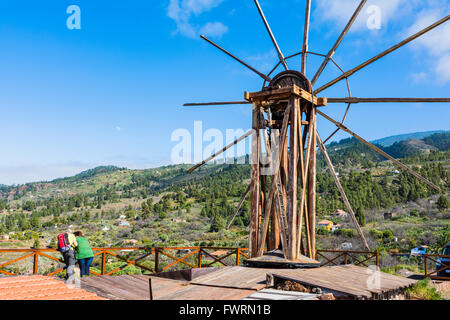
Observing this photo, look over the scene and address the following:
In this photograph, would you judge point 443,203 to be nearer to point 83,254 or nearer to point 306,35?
point 306,35

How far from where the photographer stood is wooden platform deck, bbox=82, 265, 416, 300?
529 cm

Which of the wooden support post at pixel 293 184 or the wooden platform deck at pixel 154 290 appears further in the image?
the wooden support post at pixel 293 184

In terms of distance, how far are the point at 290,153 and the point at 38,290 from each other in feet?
15.9

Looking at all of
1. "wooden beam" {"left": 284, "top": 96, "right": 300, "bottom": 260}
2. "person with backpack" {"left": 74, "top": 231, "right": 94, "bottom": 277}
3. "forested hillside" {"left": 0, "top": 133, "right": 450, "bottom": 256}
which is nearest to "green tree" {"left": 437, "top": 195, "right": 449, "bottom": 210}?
"forested hillside" {"left": 0, "top": 133, "right": 450, "bottom": 256}

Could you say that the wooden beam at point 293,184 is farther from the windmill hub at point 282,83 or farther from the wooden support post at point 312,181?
the windmill hub at point 282,83

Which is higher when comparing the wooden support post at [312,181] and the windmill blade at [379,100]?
the windmill blade at [379,100]

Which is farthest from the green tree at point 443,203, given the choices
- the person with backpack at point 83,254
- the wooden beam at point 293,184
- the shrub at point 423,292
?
the person with backpack at point 83,254

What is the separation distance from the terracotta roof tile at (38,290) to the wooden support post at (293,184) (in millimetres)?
3539

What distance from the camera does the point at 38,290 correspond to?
A: 5.77m

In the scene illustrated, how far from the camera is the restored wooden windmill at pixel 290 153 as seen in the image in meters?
7.64

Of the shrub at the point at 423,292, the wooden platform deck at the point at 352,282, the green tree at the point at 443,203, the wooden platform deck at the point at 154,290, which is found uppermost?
the green tree at the point at 443,203

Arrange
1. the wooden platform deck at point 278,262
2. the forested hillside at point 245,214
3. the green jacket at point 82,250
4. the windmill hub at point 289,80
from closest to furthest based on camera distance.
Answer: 1. the wooden platform deck at point 278,262
2. the green jacket at point 82,250
3. the windmill hub at point 289,80
4. the forested hillside at point 245,214

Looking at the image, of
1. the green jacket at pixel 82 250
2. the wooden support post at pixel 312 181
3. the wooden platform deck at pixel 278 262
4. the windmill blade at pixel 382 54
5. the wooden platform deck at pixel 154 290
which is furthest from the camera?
the wooden support post at pixel 312 181
